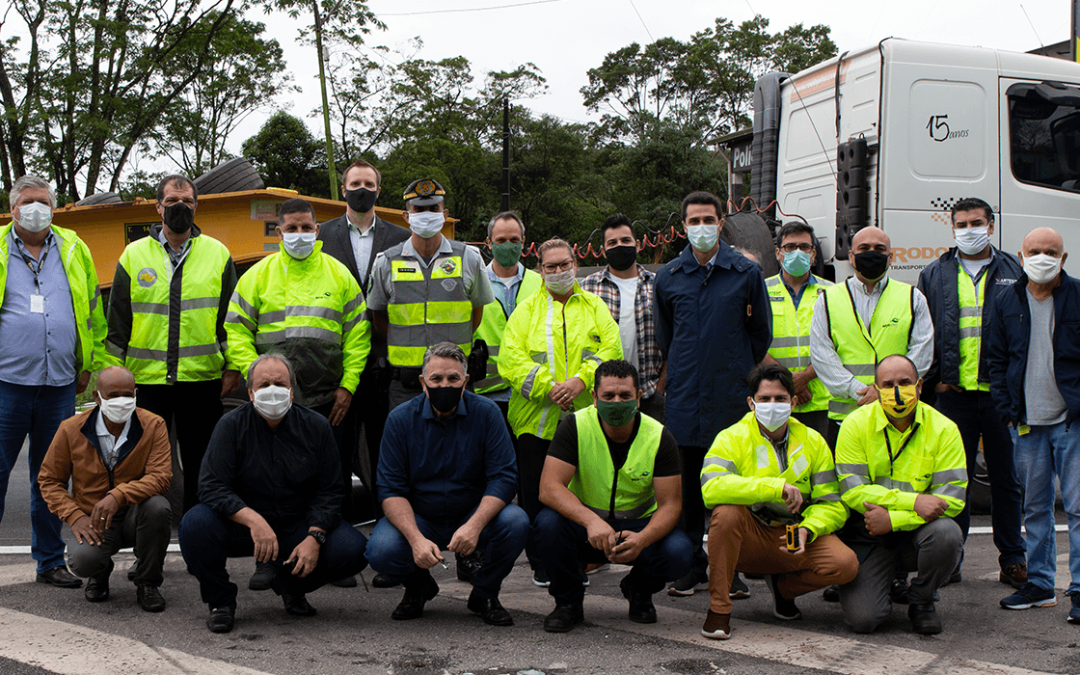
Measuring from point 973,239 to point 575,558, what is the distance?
9.37 ft

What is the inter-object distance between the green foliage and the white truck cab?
75.8ft

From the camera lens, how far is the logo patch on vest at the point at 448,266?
5715 millimetres

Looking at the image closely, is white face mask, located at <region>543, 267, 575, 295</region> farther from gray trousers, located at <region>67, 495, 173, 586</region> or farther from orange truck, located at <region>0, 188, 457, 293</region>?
orange truck, located at <region>0, 188, 457, 293</region>

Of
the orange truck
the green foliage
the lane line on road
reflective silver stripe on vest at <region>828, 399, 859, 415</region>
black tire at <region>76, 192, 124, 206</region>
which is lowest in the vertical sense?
the lane line on road

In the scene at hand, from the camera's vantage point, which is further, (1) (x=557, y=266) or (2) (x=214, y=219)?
(2) (x=214, y=219)

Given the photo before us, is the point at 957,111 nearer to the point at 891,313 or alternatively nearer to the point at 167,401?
the point at 891,313

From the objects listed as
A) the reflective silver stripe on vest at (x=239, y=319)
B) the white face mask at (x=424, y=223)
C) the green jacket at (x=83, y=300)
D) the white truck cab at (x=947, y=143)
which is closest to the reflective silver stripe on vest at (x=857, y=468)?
the white face mask at (x=424, y=223)

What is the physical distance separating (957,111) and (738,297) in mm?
3703

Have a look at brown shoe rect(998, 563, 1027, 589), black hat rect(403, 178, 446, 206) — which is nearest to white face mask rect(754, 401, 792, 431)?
brown shoe rect(998, 563, 1027, 589)

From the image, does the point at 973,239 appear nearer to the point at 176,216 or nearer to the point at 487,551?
the point at 487,551

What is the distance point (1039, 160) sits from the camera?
806cm

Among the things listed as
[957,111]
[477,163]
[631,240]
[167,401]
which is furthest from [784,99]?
[477,163]

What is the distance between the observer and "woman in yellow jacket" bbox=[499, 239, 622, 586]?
5.43m

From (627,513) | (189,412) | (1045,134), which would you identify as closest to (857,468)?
(627,513)
